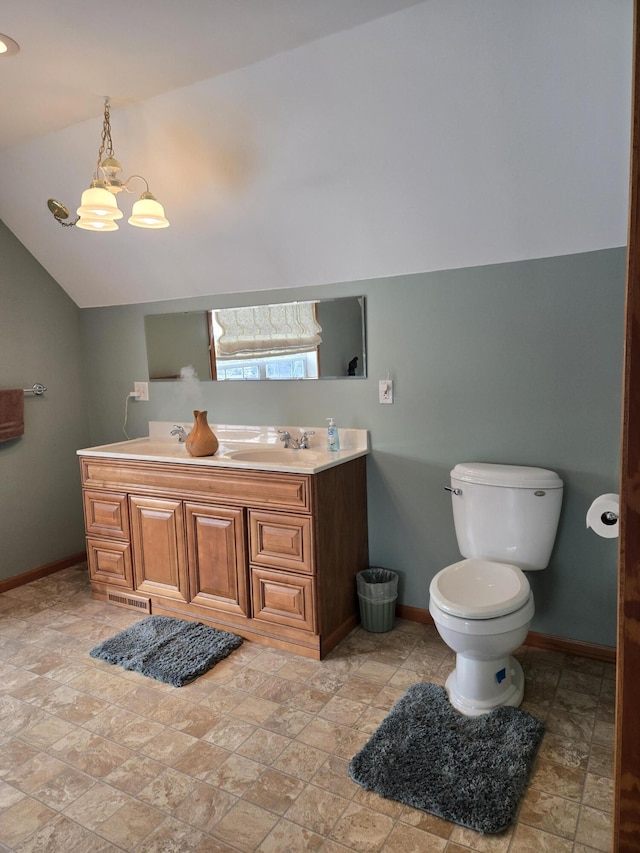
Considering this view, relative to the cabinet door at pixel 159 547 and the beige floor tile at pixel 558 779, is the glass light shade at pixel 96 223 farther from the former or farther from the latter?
the beige floor tile at pixel 558 779

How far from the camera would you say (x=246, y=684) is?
2.31 meters

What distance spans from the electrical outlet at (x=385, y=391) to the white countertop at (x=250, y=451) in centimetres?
20

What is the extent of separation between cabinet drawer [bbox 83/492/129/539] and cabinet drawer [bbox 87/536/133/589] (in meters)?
0.05

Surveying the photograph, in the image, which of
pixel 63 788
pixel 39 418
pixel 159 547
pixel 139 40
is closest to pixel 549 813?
pixel 63 788

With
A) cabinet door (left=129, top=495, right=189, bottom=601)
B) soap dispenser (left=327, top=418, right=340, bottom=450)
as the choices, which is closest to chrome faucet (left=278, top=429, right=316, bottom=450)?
soap dispenser (left=327, top=418, right=340, bottom=450)

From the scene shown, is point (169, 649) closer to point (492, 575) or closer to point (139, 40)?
point (492, 575)

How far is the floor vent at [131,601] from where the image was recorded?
9.79 feet

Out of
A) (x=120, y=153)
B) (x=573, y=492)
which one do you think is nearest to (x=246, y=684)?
(x=573, y=492)

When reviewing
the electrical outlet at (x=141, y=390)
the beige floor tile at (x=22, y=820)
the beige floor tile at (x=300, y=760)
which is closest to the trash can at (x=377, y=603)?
the beige floor tile at (x=300, y=760)

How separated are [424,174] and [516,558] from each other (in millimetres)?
1564

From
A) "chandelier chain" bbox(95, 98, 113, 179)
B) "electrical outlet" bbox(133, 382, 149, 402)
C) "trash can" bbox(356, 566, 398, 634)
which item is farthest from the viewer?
"electrical outlet" bbox(133, 382, 149, 402)

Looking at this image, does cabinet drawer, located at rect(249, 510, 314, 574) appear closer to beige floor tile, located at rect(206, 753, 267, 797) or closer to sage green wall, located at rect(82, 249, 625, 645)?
sage green wall, located at rect(82, 249, 625, 645)

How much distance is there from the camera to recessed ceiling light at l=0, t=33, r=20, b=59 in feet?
6.18

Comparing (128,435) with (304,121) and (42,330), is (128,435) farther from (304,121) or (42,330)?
(304,121)
